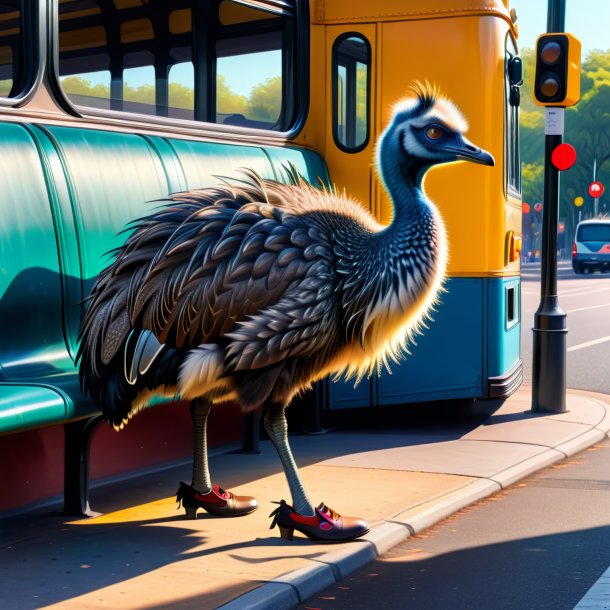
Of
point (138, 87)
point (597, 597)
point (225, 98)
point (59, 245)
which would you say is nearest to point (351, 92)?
point (225, 98)

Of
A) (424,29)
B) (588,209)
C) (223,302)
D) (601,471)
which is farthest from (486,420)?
(588,209)

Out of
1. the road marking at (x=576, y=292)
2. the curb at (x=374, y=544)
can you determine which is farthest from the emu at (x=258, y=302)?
the road marking at (x=576, y=292)

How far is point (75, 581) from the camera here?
211 inches

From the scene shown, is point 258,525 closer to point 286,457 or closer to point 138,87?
point 286,457

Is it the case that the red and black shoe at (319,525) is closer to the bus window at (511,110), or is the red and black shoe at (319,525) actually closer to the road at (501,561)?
the road at (501,561)

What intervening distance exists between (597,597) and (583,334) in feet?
48.0

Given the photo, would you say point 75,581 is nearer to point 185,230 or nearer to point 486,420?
point 185,230

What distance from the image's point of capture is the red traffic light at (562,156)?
418 inches

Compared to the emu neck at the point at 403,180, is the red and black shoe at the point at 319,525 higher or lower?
lower

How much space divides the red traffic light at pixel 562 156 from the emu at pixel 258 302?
4.73 meters

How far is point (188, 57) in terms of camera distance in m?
7.88

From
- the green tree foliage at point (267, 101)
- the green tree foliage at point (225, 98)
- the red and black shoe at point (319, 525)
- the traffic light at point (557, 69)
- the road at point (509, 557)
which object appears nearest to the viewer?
the road at point (509, 557)

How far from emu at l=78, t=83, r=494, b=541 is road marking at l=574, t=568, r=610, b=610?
1.08 m

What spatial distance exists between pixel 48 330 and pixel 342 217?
1584mm
